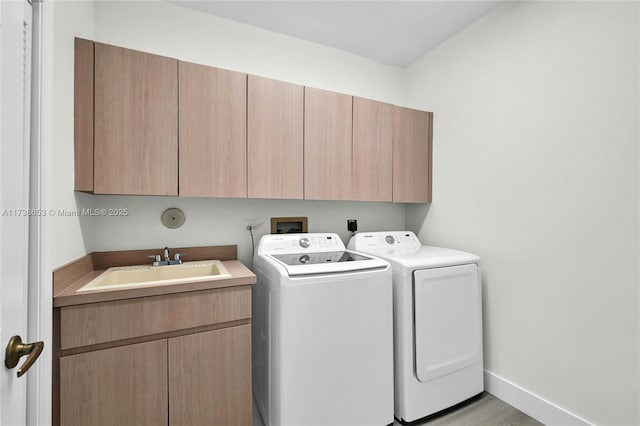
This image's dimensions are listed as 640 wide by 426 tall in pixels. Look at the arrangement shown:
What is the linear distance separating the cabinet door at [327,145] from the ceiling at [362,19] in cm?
54

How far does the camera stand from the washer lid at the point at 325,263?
1.52m

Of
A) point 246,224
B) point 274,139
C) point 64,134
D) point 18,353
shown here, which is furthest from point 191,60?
point 18,353

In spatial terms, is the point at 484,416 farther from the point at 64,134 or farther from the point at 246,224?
the point at 64,134

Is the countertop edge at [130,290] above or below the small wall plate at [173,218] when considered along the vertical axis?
below

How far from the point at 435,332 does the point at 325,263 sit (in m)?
0.78

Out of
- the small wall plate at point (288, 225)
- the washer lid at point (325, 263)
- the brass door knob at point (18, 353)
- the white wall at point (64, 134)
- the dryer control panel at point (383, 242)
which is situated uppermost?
the white wall at point (64, 134)

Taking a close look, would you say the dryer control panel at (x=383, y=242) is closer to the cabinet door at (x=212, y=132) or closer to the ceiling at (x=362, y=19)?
the cabinet door at (x=212, y=132)

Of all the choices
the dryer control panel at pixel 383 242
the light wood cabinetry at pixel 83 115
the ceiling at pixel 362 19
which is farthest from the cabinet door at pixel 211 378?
the ceiling at pixel 362 19

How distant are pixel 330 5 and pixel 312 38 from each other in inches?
15.8

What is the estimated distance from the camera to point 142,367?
131 cm

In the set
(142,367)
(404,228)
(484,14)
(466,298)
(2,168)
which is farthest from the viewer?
(404,228)

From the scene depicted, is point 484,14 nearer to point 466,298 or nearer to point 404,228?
point 404,228

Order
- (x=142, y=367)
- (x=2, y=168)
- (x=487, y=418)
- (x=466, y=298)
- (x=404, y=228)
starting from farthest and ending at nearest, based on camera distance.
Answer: (x=404, y=228)
(x=466, y=298)
(x=487, y=418)
(x=142, y=367)
(x=2, y=168)

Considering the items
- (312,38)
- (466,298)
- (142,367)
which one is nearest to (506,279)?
(466,298)
